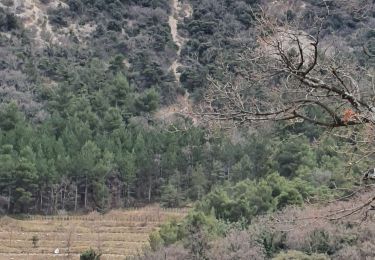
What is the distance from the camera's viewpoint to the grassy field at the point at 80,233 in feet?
123

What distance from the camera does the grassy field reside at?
37.4 m

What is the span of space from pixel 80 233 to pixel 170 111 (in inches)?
731

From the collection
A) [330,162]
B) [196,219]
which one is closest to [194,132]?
[330,162]

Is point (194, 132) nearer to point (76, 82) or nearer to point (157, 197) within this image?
point (157, 197)

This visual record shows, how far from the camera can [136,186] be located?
161ft

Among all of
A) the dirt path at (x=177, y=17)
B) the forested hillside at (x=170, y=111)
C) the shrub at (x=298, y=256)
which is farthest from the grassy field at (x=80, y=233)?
the dirt path at (x=177, y=17)

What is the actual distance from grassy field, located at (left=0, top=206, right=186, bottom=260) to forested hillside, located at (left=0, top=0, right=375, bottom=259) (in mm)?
1910

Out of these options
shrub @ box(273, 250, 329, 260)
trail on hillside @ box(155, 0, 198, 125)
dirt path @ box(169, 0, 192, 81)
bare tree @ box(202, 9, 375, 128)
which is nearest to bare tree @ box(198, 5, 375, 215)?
bare tree @ box(202, 9, 375, 128)

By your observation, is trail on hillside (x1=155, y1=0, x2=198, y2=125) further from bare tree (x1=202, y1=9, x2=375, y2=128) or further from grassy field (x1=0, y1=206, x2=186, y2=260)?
bare tree (x1=202, y1=9, x2=375, y2=128)

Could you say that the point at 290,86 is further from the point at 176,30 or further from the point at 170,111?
the point at 176,30

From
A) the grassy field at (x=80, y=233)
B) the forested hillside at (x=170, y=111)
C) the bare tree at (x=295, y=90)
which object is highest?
the bare tree at (x=295, y=90)

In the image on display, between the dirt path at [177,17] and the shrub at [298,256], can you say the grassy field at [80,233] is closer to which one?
the shrub at [298,256]

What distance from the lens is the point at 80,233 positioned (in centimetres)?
4041

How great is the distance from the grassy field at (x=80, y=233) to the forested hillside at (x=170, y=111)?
191 cm
